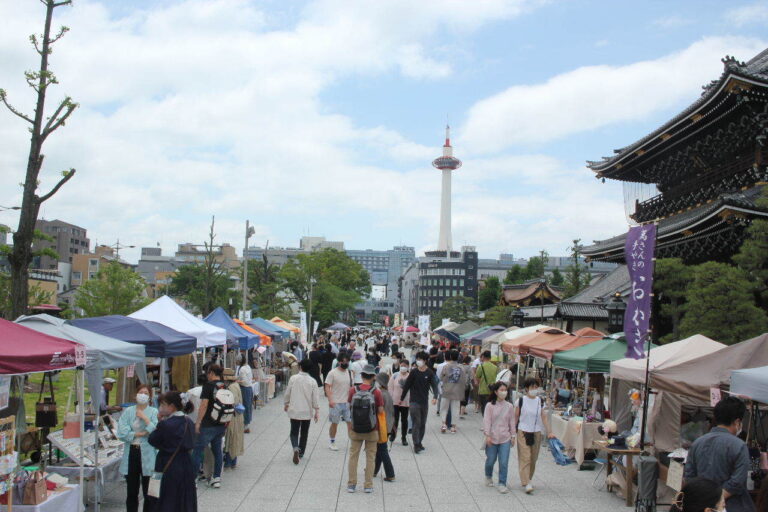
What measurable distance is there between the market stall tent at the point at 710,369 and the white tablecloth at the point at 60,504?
24.3 ft

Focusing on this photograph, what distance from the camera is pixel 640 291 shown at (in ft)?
29.6

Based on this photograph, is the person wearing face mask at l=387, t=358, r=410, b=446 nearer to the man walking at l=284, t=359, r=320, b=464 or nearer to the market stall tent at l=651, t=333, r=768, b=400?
the man walking at l=284, t=359, r=320, b=464

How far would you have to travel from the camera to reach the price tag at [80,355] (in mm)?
7212

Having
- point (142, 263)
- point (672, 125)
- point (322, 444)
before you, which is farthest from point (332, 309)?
point (142, 263)

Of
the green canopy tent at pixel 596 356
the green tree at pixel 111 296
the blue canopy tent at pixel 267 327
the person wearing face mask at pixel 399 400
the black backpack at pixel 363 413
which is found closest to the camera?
the black backpack at pixel 363 413

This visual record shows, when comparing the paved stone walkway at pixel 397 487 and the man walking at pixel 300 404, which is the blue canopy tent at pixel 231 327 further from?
the man walking at pixel 300 404

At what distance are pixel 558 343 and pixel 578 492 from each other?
6.33 m

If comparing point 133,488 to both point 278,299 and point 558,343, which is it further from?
point 278,299

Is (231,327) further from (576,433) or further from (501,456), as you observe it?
(501,456)

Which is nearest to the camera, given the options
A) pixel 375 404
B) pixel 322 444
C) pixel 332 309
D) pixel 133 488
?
pixel 133 488

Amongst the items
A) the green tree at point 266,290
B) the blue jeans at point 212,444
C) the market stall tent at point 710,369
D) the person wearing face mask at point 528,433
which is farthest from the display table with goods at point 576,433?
the green tree at point 266,290

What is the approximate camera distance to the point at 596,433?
11.4m

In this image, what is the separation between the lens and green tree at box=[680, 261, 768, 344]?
13.1 m

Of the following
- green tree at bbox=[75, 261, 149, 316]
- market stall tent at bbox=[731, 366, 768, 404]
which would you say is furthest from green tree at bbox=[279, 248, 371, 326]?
market stall tent at bbox=[731, 366, 768, 404]
